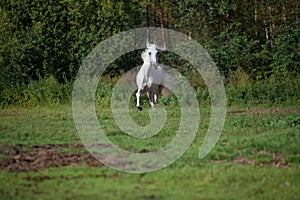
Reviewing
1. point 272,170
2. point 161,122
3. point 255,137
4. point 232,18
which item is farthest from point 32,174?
point 232,18

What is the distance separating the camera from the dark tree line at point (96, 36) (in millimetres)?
27344

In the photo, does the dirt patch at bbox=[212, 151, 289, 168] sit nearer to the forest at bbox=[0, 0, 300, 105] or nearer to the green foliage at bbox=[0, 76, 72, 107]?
the green foliage at bbox=[0, 76, 72, 107]

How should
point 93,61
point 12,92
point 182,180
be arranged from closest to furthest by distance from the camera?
point 182,180
point 12,92
point 93,61

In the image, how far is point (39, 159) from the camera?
1007 centimetres

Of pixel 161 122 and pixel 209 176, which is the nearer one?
pixel 209 176

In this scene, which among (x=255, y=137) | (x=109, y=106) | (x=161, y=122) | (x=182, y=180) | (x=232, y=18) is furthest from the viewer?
(x=232, y=18)

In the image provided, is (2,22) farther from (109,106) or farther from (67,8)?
(109,106)

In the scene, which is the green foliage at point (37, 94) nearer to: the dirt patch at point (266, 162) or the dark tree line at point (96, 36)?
the dark tree line at point (96, 36)

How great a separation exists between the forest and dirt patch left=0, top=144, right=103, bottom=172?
14831mm

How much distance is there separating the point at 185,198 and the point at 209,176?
1.34 m

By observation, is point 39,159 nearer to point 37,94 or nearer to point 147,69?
point 147,69

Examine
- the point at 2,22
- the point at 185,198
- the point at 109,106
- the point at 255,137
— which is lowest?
the point at 185,198

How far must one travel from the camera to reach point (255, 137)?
12562mm

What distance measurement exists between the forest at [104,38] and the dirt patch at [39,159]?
14.8 meters
